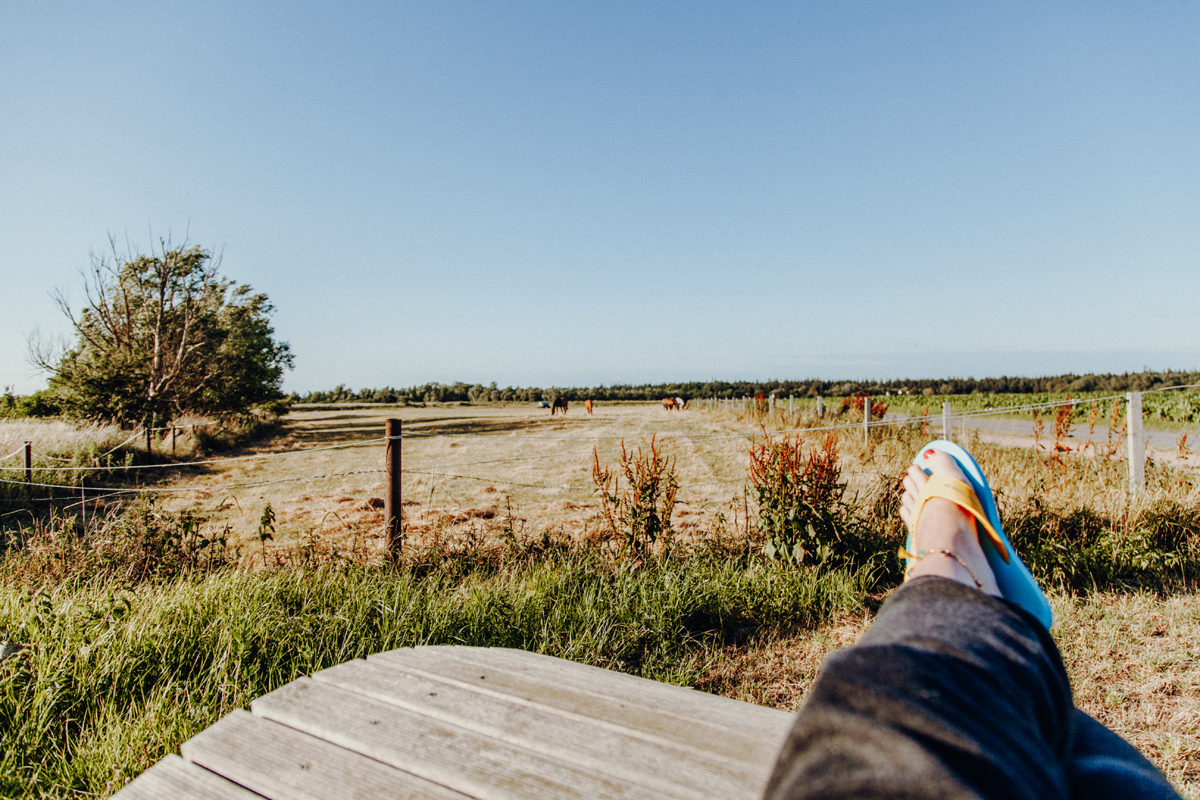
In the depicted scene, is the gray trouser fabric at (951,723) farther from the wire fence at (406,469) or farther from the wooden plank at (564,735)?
the wire fence at (406,469)

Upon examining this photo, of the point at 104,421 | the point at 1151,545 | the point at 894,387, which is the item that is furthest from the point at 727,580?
the point at 894,387

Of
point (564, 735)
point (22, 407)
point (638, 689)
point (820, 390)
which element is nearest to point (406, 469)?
point (638, 689)

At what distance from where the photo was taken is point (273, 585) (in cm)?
271

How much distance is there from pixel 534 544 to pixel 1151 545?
376 centimetres

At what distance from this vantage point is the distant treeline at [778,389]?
30.7 m

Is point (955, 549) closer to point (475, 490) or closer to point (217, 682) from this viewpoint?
point (217, 682)

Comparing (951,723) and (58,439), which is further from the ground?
(951,723)

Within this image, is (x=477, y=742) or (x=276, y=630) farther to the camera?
(x=276, y=630)

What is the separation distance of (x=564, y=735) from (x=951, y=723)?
0.60m

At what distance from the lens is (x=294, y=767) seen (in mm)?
895

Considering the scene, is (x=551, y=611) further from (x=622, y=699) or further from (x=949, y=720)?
(x=949, y=720)

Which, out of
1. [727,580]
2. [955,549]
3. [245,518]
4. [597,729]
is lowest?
[245,518]

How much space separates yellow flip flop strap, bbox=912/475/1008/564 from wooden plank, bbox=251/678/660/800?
0.95m

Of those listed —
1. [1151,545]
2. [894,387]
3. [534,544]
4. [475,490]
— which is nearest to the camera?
[1151,545]
